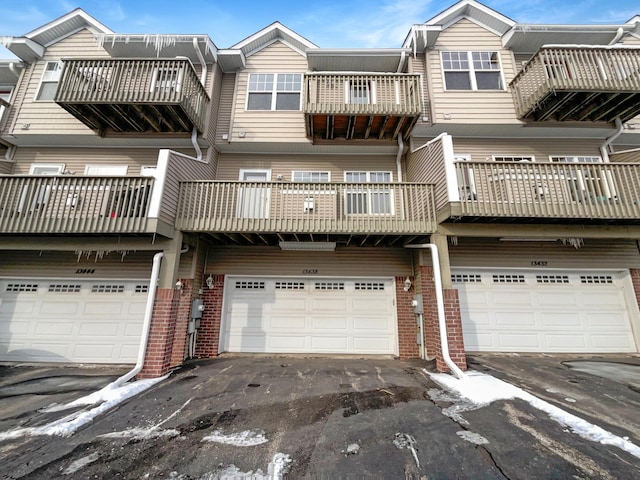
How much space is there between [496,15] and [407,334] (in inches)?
391

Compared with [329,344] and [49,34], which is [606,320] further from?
[49,34]

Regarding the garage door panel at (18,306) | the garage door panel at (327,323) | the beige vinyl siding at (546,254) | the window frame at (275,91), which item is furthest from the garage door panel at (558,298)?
the garage door panel at (18,306)

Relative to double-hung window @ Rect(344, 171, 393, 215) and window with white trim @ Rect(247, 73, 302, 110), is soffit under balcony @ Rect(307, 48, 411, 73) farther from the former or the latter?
Answer: double-hung window @ Rect(344, 171, 393, 215)

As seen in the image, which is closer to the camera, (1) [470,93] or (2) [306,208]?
(2) [306,208]

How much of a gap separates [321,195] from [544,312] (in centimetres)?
661

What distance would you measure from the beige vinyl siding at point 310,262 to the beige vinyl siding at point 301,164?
91.3 inches

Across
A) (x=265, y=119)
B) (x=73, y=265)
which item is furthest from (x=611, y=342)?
(x=73, y=265)

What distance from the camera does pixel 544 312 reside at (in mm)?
6734

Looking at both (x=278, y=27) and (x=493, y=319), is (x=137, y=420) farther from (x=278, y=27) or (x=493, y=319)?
(x=278, y=27)

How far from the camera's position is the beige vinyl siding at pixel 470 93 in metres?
7.39

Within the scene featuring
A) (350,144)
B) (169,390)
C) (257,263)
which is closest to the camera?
(169,390)

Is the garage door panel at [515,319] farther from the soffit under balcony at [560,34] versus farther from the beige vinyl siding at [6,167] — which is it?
the beige vinyl siding at [6,167]

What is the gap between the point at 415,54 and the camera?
8.02 meters

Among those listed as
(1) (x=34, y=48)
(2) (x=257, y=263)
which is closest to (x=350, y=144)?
(2) (x=257, y=263)
